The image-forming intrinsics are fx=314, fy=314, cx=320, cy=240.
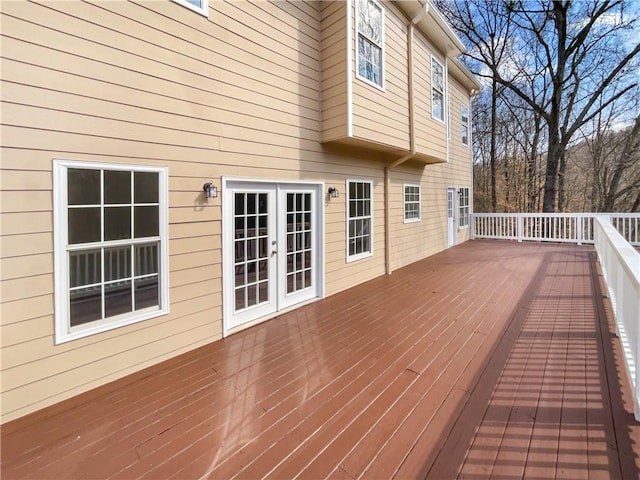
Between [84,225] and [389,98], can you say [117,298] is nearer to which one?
[84,225]

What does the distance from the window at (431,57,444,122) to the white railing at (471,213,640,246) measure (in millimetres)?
5673

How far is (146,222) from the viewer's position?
298 centimetres

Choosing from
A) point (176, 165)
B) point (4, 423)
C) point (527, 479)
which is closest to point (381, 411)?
point (527, 479)

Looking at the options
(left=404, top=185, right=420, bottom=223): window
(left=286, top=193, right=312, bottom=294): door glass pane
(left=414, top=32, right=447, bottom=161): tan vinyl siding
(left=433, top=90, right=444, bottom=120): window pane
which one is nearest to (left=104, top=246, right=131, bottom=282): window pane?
(left=286, top=193, right=312, bottom=294): door glass pane

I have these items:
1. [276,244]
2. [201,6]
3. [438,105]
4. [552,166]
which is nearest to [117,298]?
[276,244]

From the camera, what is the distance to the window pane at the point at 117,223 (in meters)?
2.74

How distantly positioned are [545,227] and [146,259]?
471 inches

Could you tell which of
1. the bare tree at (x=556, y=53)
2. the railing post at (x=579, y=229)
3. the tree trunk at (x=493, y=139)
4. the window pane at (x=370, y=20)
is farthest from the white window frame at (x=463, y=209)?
the window pane at (x=370, y=20)

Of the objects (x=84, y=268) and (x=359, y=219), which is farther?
(x=359, y=219)

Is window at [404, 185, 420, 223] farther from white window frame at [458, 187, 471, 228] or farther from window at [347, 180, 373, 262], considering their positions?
white window frame at [458, 187, 471, 228]

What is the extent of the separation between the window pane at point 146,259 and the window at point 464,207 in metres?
10.4

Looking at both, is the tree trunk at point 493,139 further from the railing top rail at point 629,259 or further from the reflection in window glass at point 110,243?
the reflection in window glass at point 110,243

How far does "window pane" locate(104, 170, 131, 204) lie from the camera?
2.74 metres

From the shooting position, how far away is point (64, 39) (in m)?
2.47
